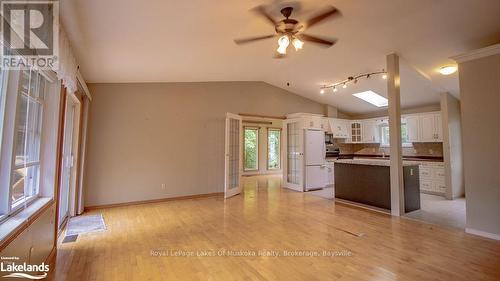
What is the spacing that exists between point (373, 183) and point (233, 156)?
331 cm

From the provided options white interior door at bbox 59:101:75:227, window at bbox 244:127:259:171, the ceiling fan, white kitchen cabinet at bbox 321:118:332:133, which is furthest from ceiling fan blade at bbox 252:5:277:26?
window at bbox 244:127:259:171

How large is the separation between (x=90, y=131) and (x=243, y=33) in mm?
3643

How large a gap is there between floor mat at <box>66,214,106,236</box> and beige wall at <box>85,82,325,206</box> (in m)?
0.70

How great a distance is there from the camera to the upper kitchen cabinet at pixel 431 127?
19.1 ft

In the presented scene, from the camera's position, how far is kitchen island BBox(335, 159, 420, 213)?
14.2ft

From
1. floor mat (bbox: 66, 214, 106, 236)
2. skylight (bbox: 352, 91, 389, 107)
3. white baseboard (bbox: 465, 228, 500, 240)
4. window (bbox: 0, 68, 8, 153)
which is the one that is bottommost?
floor mat (bbox: 66, 214, 106, 236)

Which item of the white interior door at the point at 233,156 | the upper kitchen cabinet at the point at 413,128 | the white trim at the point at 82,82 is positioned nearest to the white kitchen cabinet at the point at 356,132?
the upper kitchen cabinet at the point at 413,128

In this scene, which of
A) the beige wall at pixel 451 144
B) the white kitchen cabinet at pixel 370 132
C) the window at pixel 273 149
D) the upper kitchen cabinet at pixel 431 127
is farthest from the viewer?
the window at pixel 273 149

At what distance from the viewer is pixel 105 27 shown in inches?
105

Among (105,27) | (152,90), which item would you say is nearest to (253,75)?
(152,90)

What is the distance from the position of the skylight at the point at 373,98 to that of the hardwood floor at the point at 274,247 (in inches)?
148

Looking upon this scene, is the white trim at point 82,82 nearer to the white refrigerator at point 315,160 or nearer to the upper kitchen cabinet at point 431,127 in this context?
the white refrigerator at point 315,160

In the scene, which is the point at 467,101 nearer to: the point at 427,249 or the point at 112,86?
the point at 427,249

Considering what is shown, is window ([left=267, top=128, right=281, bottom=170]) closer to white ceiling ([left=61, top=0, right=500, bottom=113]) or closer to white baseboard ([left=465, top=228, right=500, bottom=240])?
white ceiling ([left=61, top=0, right=500, bottom=113])
